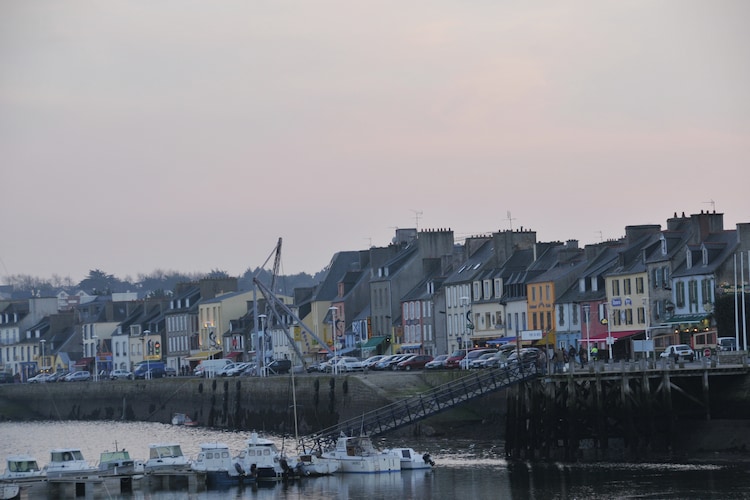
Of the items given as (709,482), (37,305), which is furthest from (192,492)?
(37,305)

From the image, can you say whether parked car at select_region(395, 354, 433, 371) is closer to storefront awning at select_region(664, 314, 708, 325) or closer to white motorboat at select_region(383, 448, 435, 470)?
storefront awning at select_region(664, 314, 708, 325)

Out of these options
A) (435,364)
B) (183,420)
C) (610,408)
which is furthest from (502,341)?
(610,408)

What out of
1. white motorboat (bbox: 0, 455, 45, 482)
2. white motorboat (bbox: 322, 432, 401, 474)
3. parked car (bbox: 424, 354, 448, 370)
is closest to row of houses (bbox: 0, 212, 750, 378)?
parked car (bbox: 424, 354, 448, 370)

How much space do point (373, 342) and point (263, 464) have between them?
60179mm

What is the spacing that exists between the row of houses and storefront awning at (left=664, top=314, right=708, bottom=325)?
5.1 inches

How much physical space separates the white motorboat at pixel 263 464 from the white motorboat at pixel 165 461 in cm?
225

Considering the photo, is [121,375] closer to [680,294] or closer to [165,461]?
[680,294]

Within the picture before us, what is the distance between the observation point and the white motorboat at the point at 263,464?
2532 inches

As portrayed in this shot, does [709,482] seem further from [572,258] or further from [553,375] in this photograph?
[572,258]

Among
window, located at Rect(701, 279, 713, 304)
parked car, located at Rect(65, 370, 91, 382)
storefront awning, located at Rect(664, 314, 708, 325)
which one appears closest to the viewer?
window, located at Rect(701, 279, 713, 304)

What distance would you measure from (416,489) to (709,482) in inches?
425

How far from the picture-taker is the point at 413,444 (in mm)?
78125

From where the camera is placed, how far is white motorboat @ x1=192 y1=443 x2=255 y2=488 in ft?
210

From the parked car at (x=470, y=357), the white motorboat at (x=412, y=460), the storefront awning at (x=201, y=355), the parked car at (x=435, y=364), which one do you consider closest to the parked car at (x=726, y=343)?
the parked car at (x=470, y=357)
